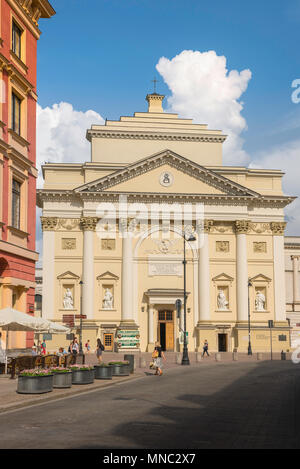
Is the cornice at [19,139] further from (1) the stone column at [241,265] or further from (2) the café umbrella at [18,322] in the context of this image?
(1) the stone column at [241,265]

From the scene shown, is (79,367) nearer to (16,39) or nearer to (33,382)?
(33,382)

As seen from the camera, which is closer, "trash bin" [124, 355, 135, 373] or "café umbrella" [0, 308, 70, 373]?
"café umbrella" [0, 308, 70, 373]

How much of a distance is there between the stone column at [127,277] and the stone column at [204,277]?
7157mm

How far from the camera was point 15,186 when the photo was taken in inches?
1008

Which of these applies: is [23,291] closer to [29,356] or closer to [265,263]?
[29,356]

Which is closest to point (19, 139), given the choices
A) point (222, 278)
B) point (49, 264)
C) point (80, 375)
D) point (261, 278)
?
point (80, 375)

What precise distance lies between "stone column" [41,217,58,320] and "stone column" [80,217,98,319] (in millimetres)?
3113

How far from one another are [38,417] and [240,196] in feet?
178

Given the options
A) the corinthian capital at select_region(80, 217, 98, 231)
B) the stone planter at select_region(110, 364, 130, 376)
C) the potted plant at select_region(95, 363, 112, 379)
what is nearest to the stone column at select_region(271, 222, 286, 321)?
the corinthian capital at select_region(80, 217, 98, 231)

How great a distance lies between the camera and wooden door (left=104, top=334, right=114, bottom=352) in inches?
2557

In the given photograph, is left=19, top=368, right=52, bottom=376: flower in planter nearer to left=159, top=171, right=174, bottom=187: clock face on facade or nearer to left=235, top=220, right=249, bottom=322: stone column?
left=235, top=220, right=249, bottom=322: stone column

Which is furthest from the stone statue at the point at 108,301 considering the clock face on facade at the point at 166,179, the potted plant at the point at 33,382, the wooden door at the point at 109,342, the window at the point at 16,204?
the potted plant at the point at 33,382

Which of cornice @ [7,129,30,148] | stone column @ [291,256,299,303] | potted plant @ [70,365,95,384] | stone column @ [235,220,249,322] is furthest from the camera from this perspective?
stone column @ [291,256,299,303]

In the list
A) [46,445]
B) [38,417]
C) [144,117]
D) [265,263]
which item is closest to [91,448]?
[46,445]
